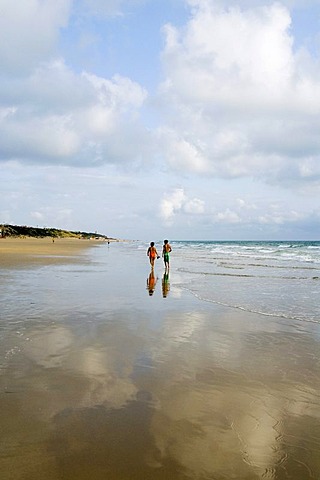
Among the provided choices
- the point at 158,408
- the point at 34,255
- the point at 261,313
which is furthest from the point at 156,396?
the point at 34,255

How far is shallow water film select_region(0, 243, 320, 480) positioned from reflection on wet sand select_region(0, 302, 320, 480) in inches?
0.6

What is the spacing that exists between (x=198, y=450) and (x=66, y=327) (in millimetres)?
5684

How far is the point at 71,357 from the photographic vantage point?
6.94 meters

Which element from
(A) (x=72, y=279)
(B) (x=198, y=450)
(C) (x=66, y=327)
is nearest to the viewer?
(B) (x=198, y=450)

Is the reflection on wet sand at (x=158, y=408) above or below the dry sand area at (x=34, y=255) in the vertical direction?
below

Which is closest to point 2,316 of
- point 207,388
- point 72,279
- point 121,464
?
point 207,388

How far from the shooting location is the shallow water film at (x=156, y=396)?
379 cm

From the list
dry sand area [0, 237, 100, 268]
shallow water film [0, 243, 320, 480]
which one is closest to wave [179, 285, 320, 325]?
shallow water film [0, 243, 320, 480]

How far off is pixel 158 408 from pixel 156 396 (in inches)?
14.5

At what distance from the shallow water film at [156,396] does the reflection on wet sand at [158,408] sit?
0.05 feet

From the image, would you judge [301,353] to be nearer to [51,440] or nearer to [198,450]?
[198,450]

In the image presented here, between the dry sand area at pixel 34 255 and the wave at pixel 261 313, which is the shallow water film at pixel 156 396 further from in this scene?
the dry sand area at pixel 34 255

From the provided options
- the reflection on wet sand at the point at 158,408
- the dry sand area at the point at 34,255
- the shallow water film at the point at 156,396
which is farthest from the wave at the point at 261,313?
the dry sand area at the point at 34,255

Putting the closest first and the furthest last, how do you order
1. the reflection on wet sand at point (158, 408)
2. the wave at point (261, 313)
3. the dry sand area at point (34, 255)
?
the reflection on wet sand at point (158, 408) < the wave at point (261, 313) < the dry sand area at point (34, 255)
